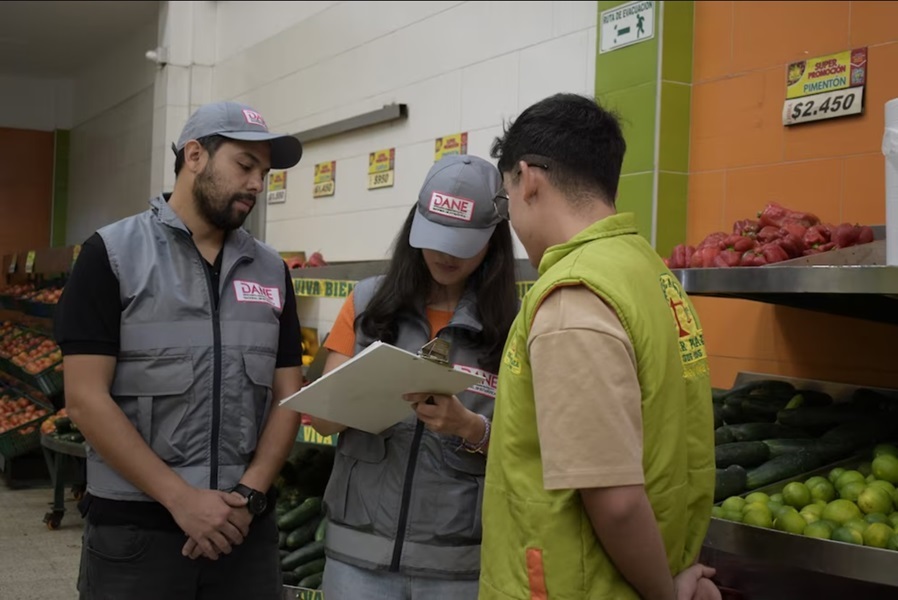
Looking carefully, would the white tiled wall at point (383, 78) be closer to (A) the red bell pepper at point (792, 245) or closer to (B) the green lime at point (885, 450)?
(A) the red bell pepper at point (792, 245)

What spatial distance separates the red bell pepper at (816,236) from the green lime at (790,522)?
88cm

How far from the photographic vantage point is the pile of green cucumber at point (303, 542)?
3.72m

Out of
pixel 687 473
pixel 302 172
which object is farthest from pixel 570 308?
pixel 302 172

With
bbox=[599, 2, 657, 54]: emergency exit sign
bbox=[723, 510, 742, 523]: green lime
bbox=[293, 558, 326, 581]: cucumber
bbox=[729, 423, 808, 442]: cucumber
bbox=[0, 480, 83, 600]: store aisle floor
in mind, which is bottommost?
bbox=[0, 480, 83, 600]: store aisle floor

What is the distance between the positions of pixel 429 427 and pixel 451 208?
0.48 m

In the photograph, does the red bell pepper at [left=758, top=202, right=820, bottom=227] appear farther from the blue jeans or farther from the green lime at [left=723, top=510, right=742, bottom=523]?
the blue jeans

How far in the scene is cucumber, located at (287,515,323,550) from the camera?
12.5 ft

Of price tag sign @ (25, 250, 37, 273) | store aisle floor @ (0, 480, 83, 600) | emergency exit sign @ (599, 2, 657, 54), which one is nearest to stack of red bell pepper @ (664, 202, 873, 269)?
emergency exit sign @ (599, 2, 657, 54)

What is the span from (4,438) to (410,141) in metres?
3.38

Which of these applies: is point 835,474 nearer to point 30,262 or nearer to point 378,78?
point 378,78

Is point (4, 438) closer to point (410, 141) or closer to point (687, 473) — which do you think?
point (410, 141)

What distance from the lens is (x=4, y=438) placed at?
662 cm

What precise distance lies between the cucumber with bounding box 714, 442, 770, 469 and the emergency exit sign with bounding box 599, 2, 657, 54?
184cm

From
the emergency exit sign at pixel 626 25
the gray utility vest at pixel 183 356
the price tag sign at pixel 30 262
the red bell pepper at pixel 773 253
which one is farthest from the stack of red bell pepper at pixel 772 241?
the price tag sign at pixel 30 262
